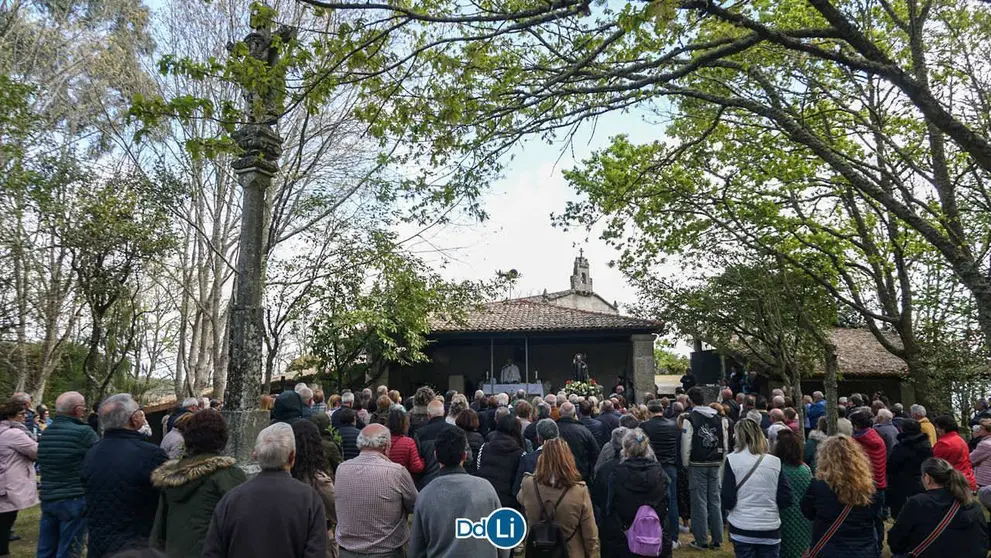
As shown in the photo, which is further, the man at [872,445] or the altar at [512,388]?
the altar at [512,388]

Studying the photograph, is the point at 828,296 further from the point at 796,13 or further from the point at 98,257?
the point at 98,257

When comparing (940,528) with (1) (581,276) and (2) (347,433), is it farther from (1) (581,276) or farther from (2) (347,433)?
(1) (581,276)

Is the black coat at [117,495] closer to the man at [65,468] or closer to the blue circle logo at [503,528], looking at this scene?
the man at [65,468]

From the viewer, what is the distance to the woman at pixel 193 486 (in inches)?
132

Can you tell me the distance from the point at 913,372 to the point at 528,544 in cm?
1379

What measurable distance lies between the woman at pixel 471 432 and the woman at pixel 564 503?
1379 mm

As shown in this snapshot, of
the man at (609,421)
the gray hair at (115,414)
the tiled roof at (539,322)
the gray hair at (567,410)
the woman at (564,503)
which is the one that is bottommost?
the woman at (564,503)

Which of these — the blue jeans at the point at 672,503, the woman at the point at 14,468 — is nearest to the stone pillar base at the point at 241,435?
the woman at the point at 14,468

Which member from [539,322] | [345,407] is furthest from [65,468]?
[539,322]

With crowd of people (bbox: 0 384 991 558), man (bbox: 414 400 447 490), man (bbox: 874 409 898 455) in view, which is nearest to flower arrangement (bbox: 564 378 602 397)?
→ man (bbox: 874 409 898 455)

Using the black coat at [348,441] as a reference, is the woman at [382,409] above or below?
above

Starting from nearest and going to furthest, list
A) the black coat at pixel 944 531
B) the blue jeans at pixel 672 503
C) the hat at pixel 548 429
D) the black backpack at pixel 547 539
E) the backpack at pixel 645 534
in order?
the black coat at pixel 944 531 → the black backpack at pixel 547 539 → the backpack at pixel 645 534 → the hat at pixel 548 429 → the blue jeans at pixel 672 503

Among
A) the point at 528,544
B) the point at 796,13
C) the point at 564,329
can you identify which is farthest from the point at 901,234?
the point at 528,544

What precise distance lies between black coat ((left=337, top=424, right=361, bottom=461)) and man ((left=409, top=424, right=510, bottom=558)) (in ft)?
9.50
